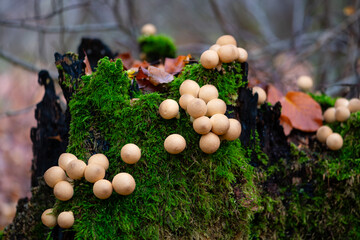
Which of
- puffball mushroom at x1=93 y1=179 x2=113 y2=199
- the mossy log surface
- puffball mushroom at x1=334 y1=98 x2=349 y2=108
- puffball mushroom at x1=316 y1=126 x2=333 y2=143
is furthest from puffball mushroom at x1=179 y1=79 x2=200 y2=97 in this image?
puffball mushroom at x1=334 y1=98 x2=349 y2=108

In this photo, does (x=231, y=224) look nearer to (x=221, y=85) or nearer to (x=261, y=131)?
(x=261, y=131)

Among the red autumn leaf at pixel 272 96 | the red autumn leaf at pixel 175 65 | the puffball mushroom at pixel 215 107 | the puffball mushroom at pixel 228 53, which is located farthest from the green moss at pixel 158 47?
the puffball mushroom at pixel 215 107

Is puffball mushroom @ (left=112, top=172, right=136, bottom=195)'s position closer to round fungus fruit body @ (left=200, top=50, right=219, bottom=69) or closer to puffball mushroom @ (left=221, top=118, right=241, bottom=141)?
puffball mushroom @ (left=221, top=118, right=241, bottom=141)

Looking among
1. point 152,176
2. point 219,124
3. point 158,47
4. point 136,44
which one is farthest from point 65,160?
point 136,44

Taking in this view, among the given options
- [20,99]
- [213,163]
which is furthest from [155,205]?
[20,99]

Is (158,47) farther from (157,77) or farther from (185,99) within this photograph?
(185,99)

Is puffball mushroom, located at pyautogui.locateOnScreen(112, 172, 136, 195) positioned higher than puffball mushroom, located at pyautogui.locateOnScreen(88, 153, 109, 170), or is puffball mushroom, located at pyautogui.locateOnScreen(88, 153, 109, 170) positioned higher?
puffball mushroom, located at pyautogui.locateOnScreen(88, 153, 109, 170)

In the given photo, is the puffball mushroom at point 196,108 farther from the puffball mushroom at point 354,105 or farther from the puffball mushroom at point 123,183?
the puffball mushroom at point 354,105
